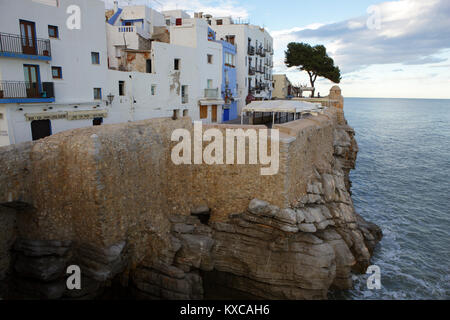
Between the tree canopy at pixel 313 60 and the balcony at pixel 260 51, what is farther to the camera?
the tree canopy at pixel 313 60

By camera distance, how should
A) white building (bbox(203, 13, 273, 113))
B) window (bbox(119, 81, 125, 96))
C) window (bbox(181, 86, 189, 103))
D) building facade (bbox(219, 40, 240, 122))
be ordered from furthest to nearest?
white building (bbox(203, 13, 273, 113)) → building facade (bbox(219, 40, 240, 122)) → window (bbox(181, 86, 189, 103)) → window (bbox(119, 81, 125, 96))

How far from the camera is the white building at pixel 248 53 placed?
3875cm

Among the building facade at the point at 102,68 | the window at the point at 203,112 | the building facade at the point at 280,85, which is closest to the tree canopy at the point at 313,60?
the building facade at the point at 280,85

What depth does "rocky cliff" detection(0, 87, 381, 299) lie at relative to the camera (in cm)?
1182

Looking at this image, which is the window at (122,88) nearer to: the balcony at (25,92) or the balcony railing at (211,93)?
the balcony at (25,92)

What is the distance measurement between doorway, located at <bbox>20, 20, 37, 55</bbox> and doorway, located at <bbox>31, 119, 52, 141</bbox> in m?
3.80

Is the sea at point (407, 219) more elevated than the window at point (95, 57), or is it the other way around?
the window at point (95, 57)

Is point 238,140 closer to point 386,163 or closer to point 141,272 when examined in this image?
point 141,272

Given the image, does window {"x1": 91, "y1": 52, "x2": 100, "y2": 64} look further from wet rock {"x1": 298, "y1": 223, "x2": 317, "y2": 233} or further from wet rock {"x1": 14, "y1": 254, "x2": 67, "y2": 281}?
wet rock {"x1": 298, "y1": 223, "x2": 317, "y2": 233}

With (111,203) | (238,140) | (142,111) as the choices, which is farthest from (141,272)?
(142,111)

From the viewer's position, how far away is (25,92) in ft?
58.9

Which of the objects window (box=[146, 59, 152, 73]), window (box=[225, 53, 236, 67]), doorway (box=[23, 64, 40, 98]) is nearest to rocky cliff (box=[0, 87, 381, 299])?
doorway (box=[23, 64, 40, 98])

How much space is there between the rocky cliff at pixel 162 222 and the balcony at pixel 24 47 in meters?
8.26

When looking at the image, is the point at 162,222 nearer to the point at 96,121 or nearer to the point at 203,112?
the point at 96,121
